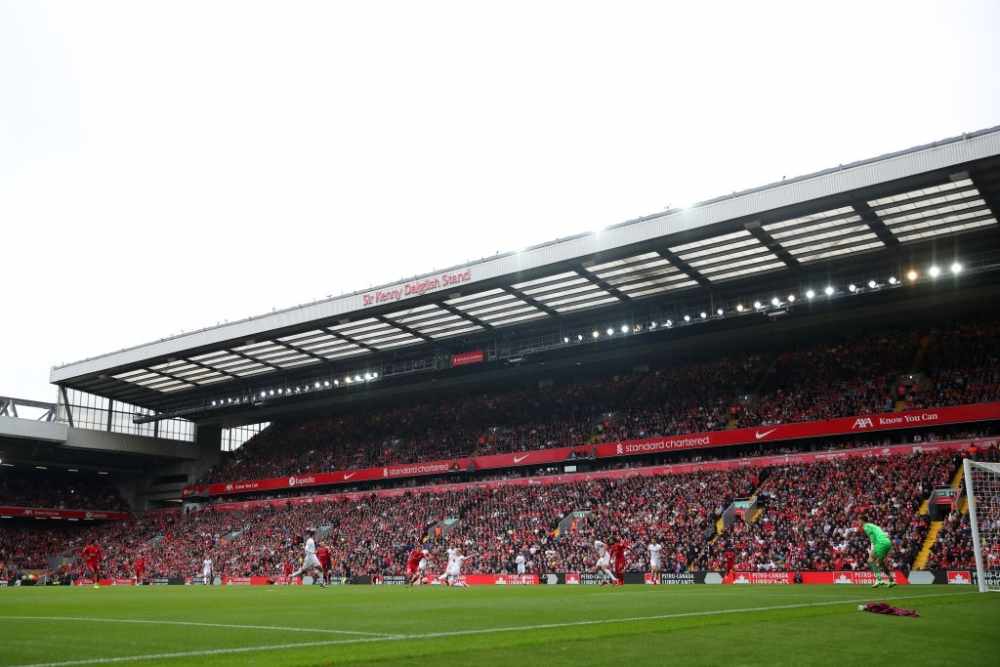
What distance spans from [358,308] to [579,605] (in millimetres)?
33379

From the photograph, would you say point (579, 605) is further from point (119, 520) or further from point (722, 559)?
point (119, 520)

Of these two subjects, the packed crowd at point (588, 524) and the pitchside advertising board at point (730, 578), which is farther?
the packed crowd at point (588, 524)

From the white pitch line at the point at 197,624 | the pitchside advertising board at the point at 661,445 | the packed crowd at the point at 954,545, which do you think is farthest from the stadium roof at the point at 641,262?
the white pitch line at the point at 197,624

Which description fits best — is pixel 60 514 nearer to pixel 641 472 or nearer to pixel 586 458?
pixel 586 458

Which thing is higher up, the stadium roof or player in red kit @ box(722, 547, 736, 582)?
the stadium roof

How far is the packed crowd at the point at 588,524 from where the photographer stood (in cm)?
3394

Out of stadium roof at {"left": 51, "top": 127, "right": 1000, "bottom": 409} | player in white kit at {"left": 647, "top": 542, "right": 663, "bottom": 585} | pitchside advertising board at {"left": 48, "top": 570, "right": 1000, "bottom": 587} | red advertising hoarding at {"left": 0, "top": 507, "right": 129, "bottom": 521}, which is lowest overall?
pitchside advertising board at {"left": 48, "top": 570, "right": 1000, "bottom": 587}

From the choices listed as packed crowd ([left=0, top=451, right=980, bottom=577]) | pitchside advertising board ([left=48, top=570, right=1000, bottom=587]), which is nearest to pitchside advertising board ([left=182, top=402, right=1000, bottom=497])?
packed crowd ([left=0, top=451, right=980, bottom=577])

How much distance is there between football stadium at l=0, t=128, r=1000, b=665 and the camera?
36.0ft

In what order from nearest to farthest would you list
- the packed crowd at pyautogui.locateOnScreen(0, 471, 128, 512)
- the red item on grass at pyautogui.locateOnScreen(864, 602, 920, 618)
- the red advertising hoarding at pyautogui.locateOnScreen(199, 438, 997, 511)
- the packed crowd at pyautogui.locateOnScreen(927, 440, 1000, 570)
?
1. the red item on grass at pyautogui.locateOnScreen(864, 602, 920, 618)
2. the packed crowd at pyautogui.locateOnScreen(927, 440, 1000, 570)
3. the red advertising hoarding at pyautogui.locateOnScreen(199, 438, 997, 511)
4. the packed crowd at pyautogui.locateOnScreen(0, 471, 128, 512)

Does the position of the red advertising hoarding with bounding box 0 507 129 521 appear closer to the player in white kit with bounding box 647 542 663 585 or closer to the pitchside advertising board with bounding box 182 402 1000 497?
the pitchside advertising board with bounding box 182 402 1000 497

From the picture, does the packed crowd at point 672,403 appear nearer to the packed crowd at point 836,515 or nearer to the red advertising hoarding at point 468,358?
the packed crowd at point 836,515

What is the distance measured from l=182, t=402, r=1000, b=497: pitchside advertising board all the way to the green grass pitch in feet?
89.5

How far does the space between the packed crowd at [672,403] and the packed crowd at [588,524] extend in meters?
3.95
